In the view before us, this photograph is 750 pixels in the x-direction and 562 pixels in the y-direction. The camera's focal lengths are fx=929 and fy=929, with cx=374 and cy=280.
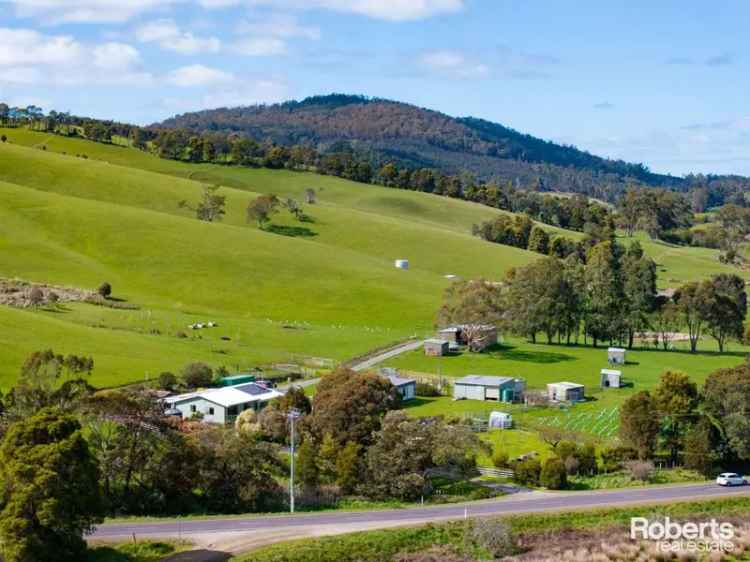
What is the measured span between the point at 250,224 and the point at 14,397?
3844 inches

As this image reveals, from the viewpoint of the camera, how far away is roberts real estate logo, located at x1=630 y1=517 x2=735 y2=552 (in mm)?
42656

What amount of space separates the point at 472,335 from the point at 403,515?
4454 cm

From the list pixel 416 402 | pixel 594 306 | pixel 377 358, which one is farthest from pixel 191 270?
pixel 416 402

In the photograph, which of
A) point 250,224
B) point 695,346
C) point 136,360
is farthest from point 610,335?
point 250,224

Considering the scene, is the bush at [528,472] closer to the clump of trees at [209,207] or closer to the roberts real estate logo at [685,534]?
the roberts real estate logo at [685,534]

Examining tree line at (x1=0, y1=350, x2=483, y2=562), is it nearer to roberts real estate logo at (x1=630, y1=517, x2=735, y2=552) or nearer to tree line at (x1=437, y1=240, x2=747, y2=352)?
roberts real estate logo at (x1=630, y1=517, x2=735, y2=552)

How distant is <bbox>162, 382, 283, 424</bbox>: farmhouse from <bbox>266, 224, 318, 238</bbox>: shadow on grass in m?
80.8

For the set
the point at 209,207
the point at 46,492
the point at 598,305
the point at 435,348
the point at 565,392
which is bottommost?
the point at 46,492

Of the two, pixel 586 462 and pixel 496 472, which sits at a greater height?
pixel 586 462

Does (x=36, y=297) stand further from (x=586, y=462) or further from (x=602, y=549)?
(x=602, y=549)

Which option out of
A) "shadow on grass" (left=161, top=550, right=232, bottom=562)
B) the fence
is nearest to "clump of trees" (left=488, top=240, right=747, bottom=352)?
the fence

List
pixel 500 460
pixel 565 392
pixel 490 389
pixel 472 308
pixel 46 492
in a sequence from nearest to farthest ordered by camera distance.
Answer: pixel 46 492
pixel 500 460
pixel 565 392
pixel 490 389
pixel 472 308

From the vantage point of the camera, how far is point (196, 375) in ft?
228

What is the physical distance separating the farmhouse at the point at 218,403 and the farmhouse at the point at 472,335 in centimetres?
2800
